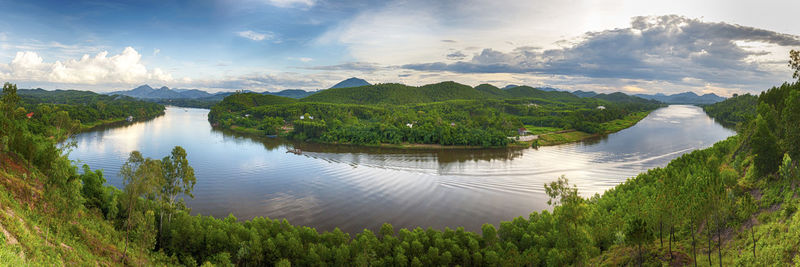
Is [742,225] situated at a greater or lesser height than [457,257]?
greater

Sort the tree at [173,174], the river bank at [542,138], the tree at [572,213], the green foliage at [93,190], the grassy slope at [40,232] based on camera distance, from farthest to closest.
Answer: the river bank at [542,138]
the green foliage at [93,190]
the tree at [173,174]
the tree at [572,213]
the grassy slope at [40,232]

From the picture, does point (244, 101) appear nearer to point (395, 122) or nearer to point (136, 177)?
point (395, 122)

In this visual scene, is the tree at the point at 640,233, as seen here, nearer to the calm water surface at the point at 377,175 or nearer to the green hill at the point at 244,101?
the calm water surface at the point at 377,175

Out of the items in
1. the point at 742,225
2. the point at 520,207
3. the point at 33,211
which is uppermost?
the point at 33,211

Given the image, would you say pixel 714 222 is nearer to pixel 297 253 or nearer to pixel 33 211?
pixel 297 253

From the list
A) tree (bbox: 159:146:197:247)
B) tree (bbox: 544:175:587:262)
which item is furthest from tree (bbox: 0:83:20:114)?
tree (bbox: 544:175:587:262)

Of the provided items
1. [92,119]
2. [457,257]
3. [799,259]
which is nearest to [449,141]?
[457,257]

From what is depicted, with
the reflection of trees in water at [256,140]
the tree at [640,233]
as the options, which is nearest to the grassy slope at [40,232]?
the tree at [640,233]
